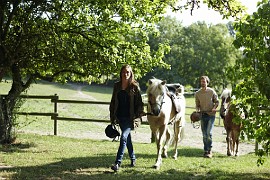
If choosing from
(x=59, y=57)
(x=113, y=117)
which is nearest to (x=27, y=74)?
(x=59, y=57)

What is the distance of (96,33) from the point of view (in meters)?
10.7

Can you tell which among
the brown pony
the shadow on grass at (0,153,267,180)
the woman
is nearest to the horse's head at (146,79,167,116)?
the woman

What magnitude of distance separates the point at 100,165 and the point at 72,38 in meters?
3.99

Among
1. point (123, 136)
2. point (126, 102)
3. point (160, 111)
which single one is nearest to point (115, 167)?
point (123, 136)

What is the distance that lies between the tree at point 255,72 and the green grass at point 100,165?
4.24 feet

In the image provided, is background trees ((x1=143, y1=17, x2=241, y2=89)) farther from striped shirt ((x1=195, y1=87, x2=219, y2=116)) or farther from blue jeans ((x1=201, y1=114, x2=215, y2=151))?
blue jeans ((x1=201, y1=114, x2=215, y2=151))

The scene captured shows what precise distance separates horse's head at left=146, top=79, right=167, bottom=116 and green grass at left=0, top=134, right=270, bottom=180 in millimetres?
1263

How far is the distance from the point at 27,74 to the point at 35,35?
242cm

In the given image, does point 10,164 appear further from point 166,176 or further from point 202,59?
point 202,59

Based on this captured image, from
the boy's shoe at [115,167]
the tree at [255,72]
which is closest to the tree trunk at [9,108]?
the boy's shoe at [115,167]

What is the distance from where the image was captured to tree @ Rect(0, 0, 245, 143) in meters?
10.3

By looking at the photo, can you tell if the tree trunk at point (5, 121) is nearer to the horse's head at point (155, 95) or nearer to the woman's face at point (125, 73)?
the woman's face at point (125, 73)

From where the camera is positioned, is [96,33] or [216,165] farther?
[96,33]

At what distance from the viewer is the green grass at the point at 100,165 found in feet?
24.6
